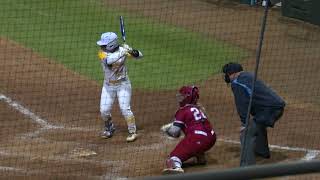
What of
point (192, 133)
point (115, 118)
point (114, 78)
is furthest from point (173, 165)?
point (115, 118)

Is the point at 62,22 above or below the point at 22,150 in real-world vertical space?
above

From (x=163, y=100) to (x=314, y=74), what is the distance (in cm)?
342

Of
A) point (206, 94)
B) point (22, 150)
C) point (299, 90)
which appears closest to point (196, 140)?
point (22, 150)

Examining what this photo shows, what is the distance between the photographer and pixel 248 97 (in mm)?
7660

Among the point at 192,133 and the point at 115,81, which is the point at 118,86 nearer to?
the point at 115,81

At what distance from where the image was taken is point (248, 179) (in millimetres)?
2494

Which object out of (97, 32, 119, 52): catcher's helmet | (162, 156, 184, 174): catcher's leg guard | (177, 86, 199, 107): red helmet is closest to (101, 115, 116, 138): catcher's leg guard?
(97, 32, 119, 52): catcher's helmet

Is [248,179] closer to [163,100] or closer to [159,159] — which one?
[159,159]

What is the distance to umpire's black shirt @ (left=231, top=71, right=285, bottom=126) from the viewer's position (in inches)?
303

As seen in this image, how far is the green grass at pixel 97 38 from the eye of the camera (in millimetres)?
12148

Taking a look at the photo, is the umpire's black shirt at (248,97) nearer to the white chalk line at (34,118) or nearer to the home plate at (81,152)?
the home plate at (81,152)

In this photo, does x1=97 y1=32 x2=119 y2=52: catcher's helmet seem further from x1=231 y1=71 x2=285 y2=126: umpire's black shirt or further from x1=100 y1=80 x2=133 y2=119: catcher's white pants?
x1=231 y1=71 x2=285 y2=126: umpire's black shirt

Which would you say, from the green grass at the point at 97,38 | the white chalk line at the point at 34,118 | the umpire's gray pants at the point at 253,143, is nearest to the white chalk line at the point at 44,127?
the white chalk line at the point at 34,118

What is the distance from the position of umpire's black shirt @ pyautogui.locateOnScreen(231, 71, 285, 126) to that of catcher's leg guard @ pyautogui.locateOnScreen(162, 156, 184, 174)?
0.89 meters
